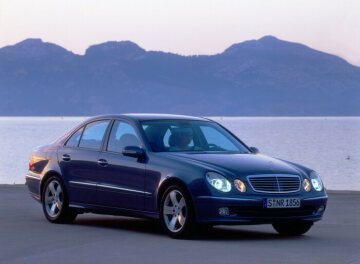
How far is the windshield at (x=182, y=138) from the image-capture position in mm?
12844

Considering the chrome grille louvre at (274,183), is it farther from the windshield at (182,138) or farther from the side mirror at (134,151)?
the side mirror at (134,151)

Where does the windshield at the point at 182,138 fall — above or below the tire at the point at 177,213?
above

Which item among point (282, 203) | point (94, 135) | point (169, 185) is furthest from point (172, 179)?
point (94, 135)

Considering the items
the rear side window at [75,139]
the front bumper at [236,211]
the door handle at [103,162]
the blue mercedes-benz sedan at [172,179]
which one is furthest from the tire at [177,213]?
the rear side window at [75,139]

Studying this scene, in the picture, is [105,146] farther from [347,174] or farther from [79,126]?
[347,174]

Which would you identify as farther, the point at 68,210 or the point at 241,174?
the point at 68,210

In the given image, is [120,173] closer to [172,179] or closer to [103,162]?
[103,162]

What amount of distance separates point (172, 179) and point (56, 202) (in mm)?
2756

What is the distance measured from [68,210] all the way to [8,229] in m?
1.14

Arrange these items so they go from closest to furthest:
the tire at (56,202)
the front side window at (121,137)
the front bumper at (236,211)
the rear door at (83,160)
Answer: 1. the front bumper at (236,211)
2. the front side window at (121,137)
3. the rear door at (83,160)
4. the tire at (56,202)

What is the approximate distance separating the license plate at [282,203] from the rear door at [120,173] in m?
1.72

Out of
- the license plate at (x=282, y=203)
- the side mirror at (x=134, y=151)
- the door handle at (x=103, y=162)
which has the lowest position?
the license plate at (x=282, y=203)

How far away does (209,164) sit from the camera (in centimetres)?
1196

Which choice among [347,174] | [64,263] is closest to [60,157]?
[64,263]
